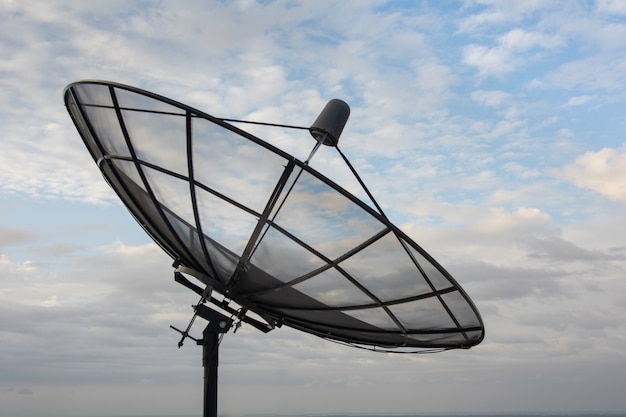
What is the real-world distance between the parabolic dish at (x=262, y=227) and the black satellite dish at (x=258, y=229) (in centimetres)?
3

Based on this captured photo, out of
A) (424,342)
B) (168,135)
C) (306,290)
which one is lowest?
(424,342)

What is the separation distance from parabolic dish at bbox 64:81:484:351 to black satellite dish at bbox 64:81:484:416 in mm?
35

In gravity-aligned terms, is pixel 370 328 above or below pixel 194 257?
below

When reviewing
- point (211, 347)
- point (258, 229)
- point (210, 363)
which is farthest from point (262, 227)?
point (210, 363)

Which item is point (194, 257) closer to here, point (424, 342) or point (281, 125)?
point (281, 125)

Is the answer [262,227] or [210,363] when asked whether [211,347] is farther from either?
[262,227]

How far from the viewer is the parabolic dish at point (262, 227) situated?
52.0 ft

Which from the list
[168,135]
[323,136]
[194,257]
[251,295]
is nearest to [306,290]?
[251,295]

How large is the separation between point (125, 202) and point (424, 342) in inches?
398

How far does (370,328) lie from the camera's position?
21.4 m

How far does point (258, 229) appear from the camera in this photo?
17922 millimetres

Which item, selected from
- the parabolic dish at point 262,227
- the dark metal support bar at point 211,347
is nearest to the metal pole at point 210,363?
the dark metal support bar at point 211,347

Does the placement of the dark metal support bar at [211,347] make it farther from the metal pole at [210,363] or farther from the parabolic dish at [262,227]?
the parabolic dish at [262,227]

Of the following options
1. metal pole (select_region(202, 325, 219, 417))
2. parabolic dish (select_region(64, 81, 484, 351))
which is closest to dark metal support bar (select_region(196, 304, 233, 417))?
metal pole (select_region(202, 325, 219, 417))
